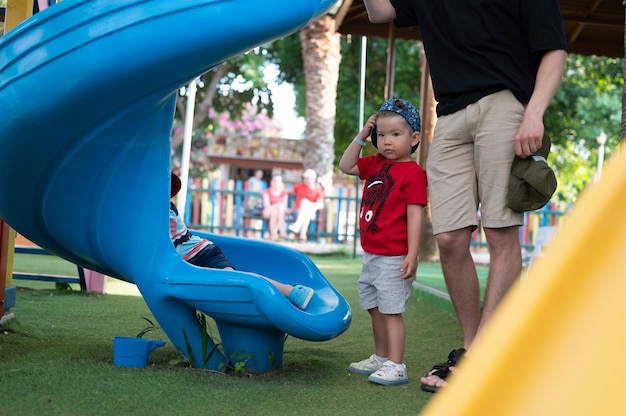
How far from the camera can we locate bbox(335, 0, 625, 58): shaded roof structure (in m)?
7.64

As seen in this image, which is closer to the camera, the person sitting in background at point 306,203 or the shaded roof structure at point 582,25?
the shaded roof structure at point 582,25

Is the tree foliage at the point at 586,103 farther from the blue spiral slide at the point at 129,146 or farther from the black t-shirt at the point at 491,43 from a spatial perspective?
the blue spiral slide at the point at 129,146

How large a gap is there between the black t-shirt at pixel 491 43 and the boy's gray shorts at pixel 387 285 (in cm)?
67

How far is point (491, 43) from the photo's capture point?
3072 mm

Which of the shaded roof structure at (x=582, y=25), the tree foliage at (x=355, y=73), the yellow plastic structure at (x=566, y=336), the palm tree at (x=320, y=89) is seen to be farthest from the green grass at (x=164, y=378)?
the tree foliage at (x=355, y=73)

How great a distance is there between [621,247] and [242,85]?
1699 cm

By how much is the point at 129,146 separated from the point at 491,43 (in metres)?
1.43

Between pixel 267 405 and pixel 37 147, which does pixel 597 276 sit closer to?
pixel 267 405

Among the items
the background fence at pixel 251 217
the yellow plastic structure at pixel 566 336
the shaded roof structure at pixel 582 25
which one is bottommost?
the background fence at pixel 251 217

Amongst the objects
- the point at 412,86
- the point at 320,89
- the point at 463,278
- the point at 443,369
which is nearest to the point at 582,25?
the point at 463,278

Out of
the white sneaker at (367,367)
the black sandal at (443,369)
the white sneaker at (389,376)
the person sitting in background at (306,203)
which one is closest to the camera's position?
the black sandal at (443,369)

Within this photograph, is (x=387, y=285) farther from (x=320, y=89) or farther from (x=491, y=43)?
(x=320, y=89)

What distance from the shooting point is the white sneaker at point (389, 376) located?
315cm

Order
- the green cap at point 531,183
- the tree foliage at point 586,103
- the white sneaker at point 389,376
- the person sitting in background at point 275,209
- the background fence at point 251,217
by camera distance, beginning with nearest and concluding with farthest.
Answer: the green cap at point 531,183
the white sneaker at point 389,376
the person sitting in background at point 275,209
the background fence at point 251,217
the tree foliage at point 586,103
